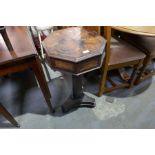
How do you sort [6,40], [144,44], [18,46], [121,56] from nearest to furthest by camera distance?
[6,40], [18,46], [121,56], [144,44]

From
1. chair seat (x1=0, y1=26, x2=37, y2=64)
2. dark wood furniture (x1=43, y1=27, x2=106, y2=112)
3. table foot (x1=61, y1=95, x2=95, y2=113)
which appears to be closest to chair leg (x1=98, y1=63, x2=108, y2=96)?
table foot (x1=61, y1=95, x2=95, y2=113)

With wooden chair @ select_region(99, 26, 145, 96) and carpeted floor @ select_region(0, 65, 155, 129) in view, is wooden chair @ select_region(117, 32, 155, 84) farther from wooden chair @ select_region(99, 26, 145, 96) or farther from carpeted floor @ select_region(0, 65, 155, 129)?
carpeted floor @ select_region(0, 65, 155, 129)

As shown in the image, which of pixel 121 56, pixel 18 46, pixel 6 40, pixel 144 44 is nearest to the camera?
pixel 6 40

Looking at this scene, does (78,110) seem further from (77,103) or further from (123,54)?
(123,54)

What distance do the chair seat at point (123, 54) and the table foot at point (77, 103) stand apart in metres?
0.41

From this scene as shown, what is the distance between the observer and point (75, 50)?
0.92 m

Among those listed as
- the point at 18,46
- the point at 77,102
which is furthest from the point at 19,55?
the point at 77,102

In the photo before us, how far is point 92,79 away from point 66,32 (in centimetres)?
75

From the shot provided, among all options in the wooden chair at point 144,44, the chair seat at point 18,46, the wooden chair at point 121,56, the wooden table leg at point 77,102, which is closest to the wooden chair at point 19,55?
the chair seat at point 18,46

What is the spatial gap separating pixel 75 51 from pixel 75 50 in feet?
0.04

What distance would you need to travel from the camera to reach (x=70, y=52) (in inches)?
35.8

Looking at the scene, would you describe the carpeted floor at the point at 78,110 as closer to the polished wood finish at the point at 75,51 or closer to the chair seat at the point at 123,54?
the chair seat at the point at 123,54

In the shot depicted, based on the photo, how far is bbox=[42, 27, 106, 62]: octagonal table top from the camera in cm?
89
